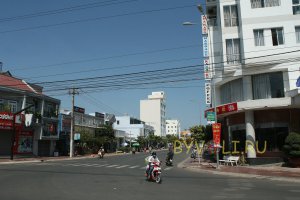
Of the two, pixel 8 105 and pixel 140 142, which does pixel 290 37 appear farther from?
pixel 140 142

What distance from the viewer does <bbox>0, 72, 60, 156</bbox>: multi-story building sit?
42.2 m

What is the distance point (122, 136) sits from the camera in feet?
298

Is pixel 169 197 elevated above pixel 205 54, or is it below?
below

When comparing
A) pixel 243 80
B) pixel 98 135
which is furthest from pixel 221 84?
pixel 98 135

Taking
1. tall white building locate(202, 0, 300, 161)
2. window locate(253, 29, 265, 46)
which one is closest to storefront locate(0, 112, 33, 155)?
tall white building locate(202, 0, 300, 161)

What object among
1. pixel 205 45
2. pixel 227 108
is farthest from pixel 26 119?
pixel 227 108

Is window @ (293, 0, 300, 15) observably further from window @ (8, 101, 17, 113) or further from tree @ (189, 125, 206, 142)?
window @ (8, 101, 17, 113)

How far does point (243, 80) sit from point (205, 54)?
7.67m

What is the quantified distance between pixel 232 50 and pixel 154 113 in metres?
131

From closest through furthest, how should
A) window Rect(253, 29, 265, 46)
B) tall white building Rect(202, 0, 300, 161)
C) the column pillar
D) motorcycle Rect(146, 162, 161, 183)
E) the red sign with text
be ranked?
motorcycle Rect(146, 162, 161, 183), tall white building Rect(202, 0, 300, 161), the column pillar, window Rect(253, 29, 265, 46), the red sign with text

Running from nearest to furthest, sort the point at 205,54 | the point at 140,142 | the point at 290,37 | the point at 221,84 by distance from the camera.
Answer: the point at 290,37 < the point at 221,84 < the point at 205,54 < the point at 140,142

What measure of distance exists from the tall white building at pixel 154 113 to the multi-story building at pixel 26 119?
348 feet

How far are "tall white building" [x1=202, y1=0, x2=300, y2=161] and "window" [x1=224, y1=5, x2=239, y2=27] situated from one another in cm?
36

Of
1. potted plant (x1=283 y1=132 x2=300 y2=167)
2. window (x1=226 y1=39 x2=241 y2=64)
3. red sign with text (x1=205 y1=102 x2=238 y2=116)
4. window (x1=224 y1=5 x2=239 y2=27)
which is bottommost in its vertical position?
potted plant (x1=283 y1=132 x2=300 y2=167)
